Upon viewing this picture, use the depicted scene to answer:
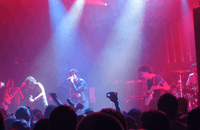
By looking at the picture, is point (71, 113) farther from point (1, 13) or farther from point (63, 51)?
point (63, 51)

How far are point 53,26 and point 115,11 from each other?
13.2ft

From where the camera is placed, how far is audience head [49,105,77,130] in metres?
1.92

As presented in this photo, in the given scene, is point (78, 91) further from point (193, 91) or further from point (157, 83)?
point (193, 91)

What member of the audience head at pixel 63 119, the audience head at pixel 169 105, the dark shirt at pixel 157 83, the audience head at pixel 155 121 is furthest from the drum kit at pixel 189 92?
the audience head at pixel 63 119

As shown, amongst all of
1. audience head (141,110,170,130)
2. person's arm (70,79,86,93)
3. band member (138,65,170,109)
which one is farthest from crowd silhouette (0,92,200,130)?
person's arm (70,79,86,93)

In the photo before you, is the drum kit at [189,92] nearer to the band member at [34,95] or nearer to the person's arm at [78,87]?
the person's arm at [78,87]

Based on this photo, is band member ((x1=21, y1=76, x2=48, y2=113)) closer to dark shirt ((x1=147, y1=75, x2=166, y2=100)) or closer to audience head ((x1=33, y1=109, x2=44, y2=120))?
audience head ((x1=33, y1=109, x2=44, y2=120))

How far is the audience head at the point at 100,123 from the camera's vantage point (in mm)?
1315

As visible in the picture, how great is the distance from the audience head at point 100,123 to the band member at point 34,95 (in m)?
8.78

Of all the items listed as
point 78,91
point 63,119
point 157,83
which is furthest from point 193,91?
point 63,119

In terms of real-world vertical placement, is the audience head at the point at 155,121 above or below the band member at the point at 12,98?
above

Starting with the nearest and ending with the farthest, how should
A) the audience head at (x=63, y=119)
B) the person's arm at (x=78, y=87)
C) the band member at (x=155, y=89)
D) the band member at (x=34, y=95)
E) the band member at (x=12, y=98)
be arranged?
the audience head at (x=63, y=119) → the band member at (x=155, y=89) → the band member at (x=34, y=95) → the person's arm at (x=78, y=87) → the band member at (x=12, y=98)

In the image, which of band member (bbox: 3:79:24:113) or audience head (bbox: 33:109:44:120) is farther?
band member (bbox: 3:79:24:113)

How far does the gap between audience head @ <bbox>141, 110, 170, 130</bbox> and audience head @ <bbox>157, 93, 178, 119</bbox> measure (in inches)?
29.4
